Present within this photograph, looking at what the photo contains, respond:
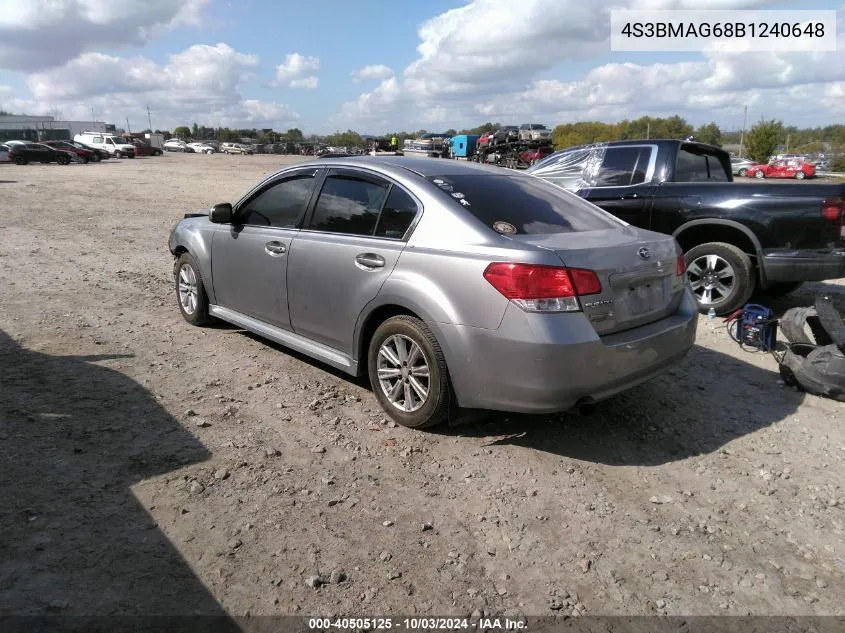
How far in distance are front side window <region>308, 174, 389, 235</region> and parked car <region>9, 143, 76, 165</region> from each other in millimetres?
43097

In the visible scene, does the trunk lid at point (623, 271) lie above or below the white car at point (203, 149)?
below

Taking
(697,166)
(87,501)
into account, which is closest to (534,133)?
(697,166)

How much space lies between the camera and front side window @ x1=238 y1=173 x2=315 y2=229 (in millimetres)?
4555

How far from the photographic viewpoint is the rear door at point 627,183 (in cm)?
686

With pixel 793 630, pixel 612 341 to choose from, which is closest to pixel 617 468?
pixel 612 341

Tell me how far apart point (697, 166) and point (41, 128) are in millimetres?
98056

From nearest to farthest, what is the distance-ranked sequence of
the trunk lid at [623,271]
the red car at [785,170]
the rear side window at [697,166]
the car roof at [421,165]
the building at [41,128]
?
1. the trunk lid at [623,271]
2. the car roof at [421,165]
3. the rear side window at [697,166]
4. the red car at [785,170]
5. the building at [41,128]

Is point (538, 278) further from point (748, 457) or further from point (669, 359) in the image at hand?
point (748, 457)

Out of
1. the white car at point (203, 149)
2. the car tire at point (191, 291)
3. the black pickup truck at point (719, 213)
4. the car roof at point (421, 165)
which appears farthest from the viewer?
the white car at point (203, 149)

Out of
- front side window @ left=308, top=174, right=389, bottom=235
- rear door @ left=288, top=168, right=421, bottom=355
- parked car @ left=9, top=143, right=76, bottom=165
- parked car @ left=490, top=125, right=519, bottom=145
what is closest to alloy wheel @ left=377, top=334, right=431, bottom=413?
rear door @ left=288, top=168, right=421, bottom=355

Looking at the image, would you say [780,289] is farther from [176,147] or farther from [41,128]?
[41,128]

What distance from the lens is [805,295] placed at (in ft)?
24.6

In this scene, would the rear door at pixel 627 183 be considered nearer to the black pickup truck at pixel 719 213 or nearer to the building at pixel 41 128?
the black pickup truck at pixel 719 213

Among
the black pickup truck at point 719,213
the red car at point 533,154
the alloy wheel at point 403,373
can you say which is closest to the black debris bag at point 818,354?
the black pickup truck at point 719,213
